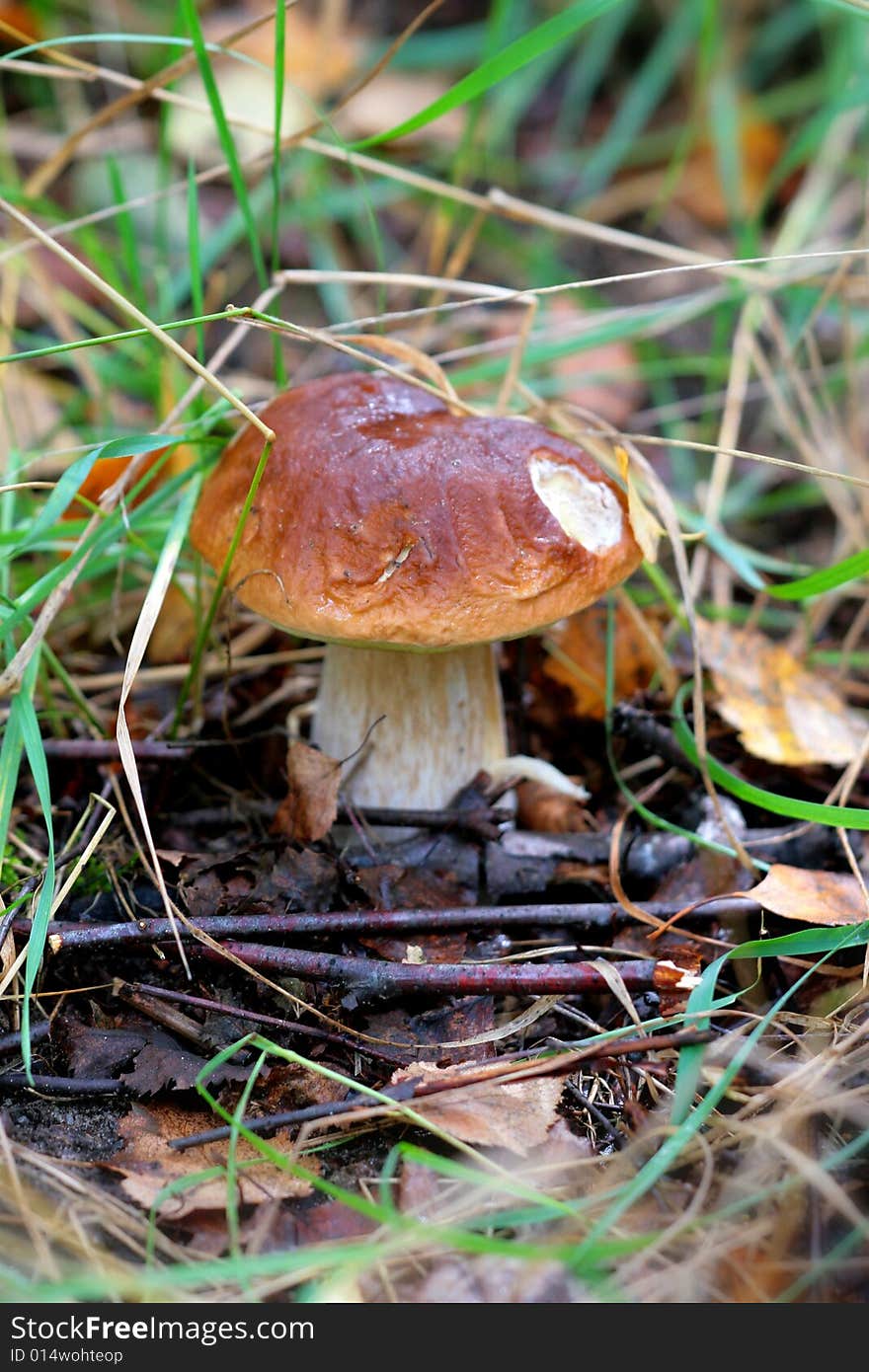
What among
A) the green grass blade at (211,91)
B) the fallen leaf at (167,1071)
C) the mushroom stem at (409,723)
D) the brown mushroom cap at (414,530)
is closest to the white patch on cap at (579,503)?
the brown mushroom cap at (414,530)

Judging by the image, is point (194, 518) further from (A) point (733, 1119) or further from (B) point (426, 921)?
(A) point (733, 1119)

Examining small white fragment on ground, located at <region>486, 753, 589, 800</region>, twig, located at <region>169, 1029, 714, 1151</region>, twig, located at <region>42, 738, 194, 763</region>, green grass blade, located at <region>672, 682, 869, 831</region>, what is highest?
twig, located at <region>42, 738, 194, 763</region>

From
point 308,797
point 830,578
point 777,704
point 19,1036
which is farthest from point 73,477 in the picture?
point 777,704

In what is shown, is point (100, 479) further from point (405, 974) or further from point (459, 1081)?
point (459, 1081)

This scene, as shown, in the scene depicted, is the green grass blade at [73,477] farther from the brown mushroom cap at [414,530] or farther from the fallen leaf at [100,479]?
the fallen leaf at [100,479]

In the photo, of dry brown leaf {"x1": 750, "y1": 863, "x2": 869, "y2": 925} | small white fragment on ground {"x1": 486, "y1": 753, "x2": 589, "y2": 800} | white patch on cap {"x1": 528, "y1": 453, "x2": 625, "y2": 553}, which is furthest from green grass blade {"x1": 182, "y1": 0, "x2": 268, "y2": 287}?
dry brown leaf {"x1": 750, "y1": 863, "x2": 869, "y2": 925}

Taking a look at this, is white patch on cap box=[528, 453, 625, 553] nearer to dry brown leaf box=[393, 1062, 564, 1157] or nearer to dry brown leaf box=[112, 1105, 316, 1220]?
dry brown leaf box=[393, 1062, 564, 1157]

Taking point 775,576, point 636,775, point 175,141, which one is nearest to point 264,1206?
point 636,775
